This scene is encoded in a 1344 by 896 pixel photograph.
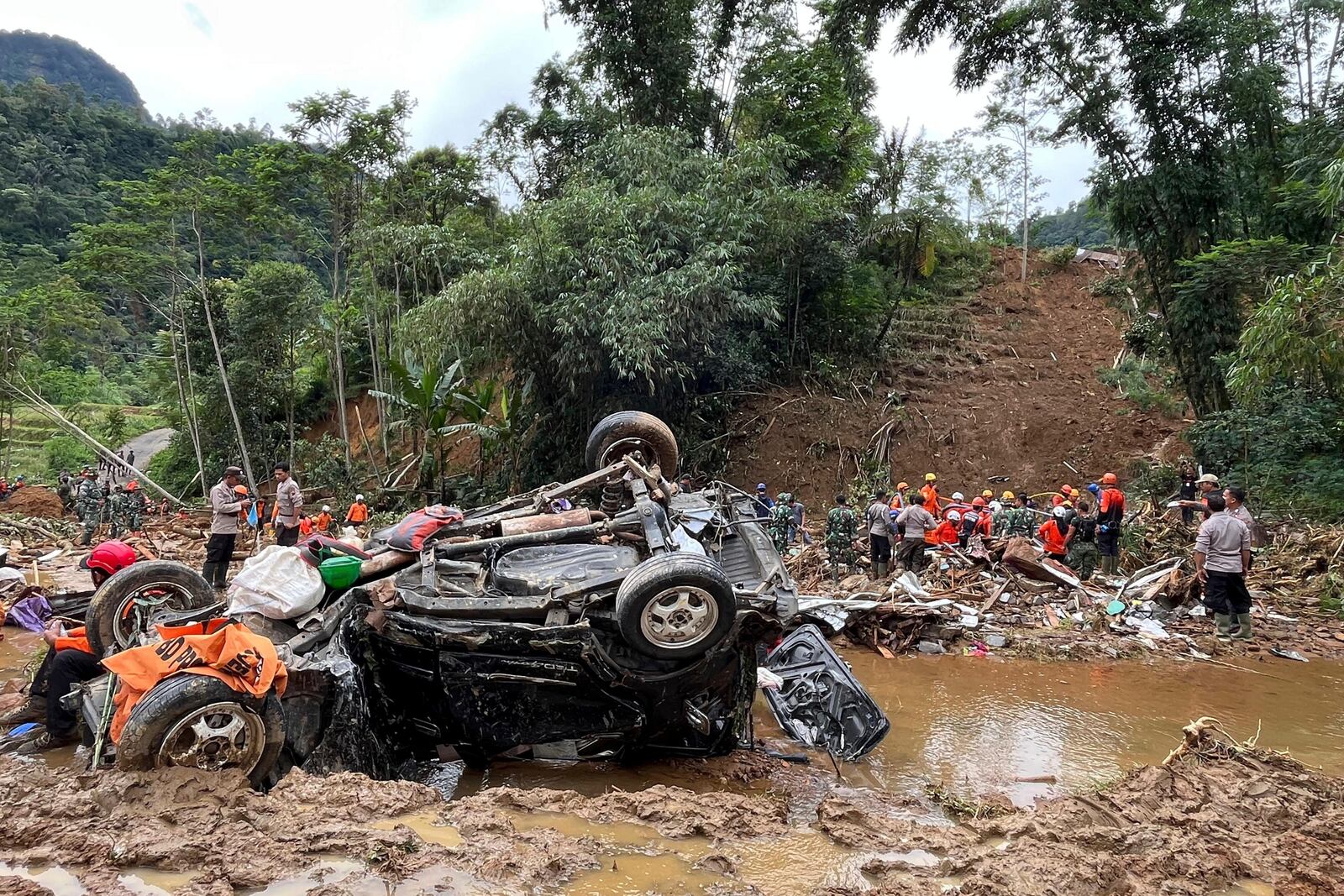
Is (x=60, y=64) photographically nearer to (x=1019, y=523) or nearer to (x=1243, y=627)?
(x=1019, y=523)

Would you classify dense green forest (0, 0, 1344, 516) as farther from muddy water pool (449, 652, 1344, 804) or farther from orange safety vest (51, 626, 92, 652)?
orange safety vest (51, 626, 92, 652)

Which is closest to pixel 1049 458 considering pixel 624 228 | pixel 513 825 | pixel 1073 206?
pixel 624 228

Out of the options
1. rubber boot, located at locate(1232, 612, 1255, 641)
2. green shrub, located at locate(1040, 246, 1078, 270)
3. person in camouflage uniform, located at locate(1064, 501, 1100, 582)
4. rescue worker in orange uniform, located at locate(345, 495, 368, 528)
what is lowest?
rubber boot, located at locate(1232, 612, 1255, 641)

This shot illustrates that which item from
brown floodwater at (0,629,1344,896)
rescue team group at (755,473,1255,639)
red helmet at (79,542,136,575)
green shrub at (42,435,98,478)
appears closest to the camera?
brown floodwater at (0,629,1344,896)

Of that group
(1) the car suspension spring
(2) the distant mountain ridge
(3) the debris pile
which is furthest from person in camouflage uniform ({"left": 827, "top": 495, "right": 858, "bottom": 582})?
(2) the distant mountain ridge

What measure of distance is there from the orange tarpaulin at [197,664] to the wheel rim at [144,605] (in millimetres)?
1508

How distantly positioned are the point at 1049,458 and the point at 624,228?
10434 mm

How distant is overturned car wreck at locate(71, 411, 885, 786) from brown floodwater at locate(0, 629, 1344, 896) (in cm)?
33

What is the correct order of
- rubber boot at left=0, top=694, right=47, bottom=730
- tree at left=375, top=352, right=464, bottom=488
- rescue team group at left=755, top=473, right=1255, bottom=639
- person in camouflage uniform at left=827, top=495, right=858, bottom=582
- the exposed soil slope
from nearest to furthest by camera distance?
rubber boot at left=0, top=694, right=47, bottom=730 < rescue team group at left=755, top=473, right=1255, bottom=639 < person in camouflage uniform at left=827, top=495, right=858, bottom=582 < tree at left=375, top=352, right=464, bottom=488 < the exposed soil slope

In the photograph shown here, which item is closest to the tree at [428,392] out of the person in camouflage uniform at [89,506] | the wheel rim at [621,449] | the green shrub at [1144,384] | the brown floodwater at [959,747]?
the person in camouflage uniform at [89,506]

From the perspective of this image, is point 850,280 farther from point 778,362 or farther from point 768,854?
→ point 768,854

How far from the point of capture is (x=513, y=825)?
335cm

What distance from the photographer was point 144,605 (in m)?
5.10

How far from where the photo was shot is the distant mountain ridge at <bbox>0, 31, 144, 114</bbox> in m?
113
